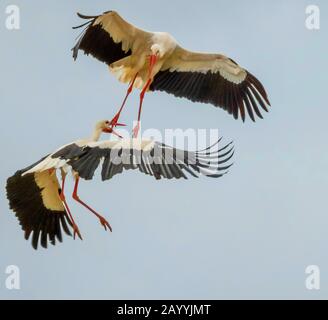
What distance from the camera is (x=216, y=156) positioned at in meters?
20.2

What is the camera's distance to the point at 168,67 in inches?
1003

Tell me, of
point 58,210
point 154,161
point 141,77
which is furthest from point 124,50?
point 154,161

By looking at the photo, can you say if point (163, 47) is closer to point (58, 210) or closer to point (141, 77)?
point (141, 77)

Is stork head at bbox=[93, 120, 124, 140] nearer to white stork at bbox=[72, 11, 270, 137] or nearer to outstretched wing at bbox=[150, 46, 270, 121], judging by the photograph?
white stork at bbox=[72, 11, 270, 137]

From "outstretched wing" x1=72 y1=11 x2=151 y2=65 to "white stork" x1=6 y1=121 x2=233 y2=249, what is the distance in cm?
152

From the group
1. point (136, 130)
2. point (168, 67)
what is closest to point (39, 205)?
point (136, 130)

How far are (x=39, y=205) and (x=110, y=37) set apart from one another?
3289 millimetres

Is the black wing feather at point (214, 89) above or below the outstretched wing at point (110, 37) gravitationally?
below

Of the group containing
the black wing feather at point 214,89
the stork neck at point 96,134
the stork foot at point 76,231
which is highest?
the black wing feather at point 214,89

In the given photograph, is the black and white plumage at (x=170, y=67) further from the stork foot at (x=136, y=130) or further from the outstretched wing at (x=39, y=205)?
the outstretched wing at (x=39, y=205)

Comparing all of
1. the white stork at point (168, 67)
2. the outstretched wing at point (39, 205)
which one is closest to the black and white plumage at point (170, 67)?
the white stork at point (168, 67)

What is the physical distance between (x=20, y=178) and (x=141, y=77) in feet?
12.5

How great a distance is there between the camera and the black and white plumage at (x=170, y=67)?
80.5ft

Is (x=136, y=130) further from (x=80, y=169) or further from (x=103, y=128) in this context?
(x=80, y=169)
